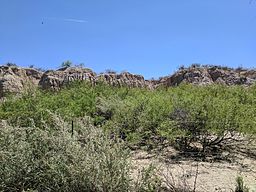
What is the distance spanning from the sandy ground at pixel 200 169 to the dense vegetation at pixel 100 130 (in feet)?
1.95

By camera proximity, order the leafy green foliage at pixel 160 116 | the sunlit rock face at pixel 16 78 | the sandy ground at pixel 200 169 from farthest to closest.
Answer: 1. the sunlit rock face at pixel 16 78
2. the leafy green foliage at pixel 160 116
3. the sandy ground at pixel 200 169

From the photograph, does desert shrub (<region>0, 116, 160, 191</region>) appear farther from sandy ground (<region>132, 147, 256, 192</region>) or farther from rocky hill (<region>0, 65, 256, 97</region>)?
rocky hill (<region>0, 65, 256, 97</region>)

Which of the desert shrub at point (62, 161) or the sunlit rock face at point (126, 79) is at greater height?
the sunlit rock face at point (126, 79)

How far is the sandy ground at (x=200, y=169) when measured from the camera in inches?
320

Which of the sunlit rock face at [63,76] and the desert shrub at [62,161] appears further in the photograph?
the sunlit rock face at [63,76]

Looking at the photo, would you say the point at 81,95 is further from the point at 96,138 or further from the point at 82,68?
the point at 82,68

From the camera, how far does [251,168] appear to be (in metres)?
10.4

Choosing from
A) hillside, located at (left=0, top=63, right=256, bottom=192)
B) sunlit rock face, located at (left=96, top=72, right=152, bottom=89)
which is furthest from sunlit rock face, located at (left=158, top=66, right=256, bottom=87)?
hillside, located at (left=0, top=63, right=256, bottom=192)

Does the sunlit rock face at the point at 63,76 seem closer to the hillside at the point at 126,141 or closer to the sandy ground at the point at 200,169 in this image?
the hillside at the point at 126,141

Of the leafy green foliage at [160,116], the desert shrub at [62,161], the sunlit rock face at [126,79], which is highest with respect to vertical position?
the sunlit rock face at [126,79]

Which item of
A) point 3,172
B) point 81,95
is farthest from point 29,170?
point 81,95

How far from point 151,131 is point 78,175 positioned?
631 centimetres

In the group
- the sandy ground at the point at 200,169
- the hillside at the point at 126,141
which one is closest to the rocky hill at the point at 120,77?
the hillside at the point at 126,141

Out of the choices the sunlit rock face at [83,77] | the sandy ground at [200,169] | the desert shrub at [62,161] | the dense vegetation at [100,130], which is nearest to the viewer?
the desert shrub at [62,161]
